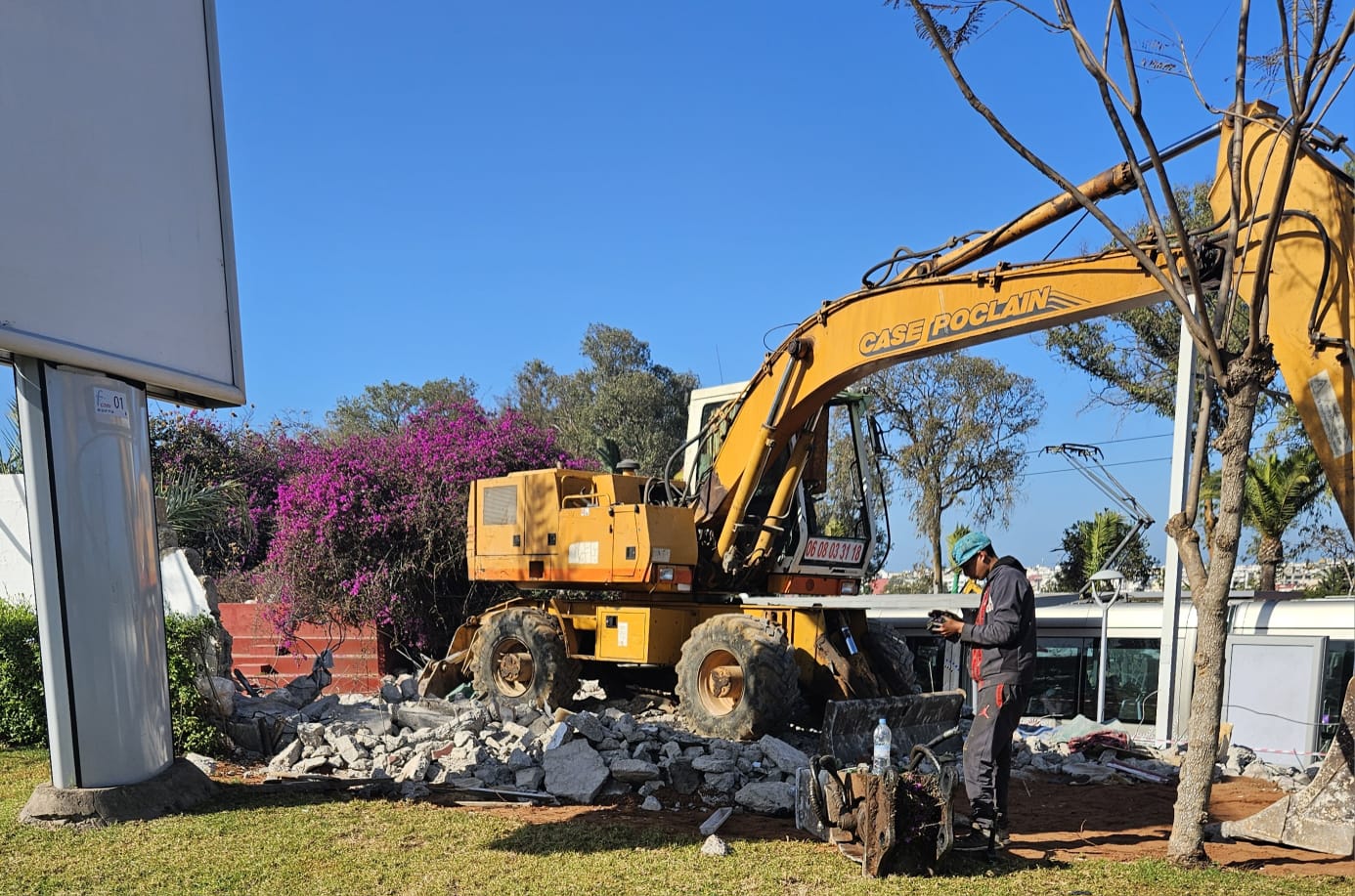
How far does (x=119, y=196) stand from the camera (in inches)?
293

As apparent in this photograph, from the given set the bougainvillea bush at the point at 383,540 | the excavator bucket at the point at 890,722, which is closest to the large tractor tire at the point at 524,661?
the bougainvillea bush at the point at 383,540

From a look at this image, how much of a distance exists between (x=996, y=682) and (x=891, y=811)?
119cm

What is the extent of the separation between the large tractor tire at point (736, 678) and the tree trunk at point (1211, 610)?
4309 mm

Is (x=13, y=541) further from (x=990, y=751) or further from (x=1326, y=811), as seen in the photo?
(x=1326, y=811)

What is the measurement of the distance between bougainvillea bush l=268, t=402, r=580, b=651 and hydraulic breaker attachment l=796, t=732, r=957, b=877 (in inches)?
469

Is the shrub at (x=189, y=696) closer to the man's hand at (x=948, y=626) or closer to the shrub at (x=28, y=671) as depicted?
the shrub at (x=28, y=671)

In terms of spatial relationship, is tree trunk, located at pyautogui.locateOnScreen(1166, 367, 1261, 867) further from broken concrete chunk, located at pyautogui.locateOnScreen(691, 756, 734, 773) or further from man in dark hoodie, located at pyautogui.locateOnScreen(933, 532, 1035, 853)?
broken concrete chunk, located at pyautogui.locateOnScreen(691, 756, 734, 773)

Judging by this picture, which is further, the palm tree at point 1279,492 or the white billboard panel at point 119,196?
the palm tree at point 1279,492

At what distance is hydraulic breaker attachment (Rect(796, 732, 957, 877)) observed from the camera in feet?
20.0

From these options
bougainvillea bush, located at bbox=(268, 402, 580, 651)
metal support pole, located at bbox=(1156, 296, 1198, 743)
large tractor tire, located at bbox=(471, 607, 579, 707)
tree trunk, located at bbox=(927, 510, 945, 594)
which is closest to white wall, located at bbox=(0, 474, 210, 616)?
large tractor tire, located at bbox=(471, 607, 579, 707)

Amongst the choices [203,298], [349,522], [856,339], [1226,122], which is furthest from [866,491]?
[349,522]

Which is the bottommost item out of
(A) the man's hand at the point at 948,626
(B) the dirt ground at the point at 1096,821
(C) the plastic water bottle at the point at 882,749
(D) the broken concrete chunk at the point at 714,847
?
(B) the dirt ground at the point at 1096,821

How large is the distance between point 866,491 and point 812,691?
2319 millimetres

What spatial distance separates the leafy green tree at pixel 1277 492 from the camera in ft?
63.8
